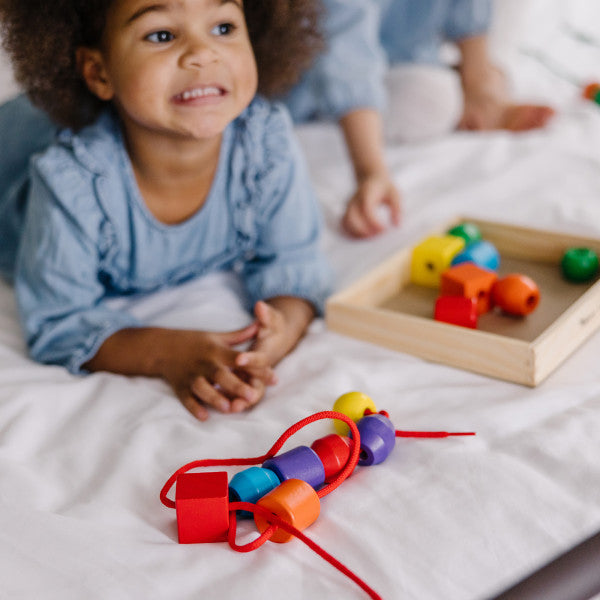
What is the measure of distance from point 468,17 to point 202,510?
1354mm

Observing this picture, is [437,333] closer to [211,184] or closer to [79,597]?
[211,184]

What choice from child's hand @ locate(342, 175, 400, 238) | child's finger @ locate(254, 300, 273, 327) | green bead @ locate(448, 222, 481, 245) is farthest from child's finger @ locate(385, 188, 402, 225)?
child's finger @ locate(254, 300, 273, 327)

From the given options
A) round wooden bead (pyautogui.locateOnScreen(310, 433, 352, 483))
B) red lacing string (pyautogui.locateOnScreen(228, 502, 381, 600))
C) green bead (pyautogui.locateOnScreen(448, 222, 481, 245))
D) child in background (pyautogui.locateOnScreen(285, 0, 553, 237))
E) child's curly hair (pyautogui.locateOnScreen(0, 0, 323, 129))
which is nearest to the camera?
red lacing string (pyautogui.locateOnScreen(228, 502, 381, 600))

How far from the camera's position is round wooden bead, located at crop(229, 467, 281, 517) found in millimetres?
658

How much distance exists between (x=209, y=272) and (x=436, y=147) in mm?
562

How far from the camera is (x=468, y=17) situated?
5.49 feet

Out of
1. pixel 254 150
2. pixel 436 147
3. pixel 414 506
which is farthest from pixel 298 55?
pixel 414 506

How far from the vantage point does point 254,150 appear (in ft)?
3.48

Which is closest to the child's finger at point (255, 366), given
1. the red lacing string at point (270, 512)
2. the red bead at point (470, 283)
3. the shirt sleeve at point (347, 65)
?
the red lacing string at point (270, 512)

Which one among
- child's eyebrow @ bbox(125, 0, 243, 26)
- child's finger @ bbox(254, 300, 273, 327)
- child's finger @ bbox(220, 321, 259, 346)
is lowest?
child's finger @ bbox(220, 321, 259, 346)

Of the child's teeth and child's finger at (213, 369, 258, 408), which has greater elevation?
the child's teeth

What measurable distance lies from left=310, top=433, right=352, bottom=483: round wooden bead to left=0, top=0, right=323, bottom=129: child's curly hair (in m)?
0.54

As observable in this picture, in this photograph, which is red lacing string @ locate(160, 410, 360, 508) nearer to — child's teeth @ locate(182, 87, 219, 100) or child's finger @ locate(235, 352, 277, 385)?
child's finger @ locate(235, 352, 277, 385)

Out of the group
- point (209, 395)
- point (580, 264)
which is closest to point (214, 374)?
point (209, 395)
